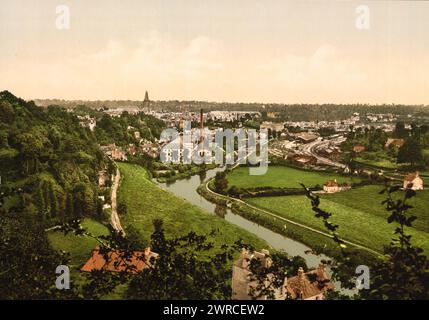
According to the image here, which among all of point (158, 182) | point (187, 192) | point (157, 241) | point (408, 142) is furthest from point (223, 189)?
point (157, 241)

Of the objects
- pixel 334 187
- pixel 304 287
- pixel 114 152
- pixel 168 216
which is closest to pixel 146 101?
pixel 114 152

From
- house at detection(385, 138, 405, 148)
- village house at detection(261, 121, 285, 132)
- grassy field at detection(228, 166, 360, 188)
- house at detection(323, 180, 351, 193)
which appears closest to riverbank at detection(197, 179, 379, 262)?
grassy field at detection(228, 166, 360, 188)

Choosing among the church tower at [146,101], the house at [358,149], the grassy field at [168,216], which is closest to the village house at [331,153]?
the house at [358,149]

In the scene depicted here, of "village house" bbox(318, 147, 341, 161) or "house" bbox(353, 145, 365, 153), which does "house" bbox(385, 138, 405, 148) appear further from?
"village house" bbox(318, 147, 341, 161)

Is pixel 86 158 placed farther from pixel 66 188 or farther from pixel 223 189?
pixel 223 189

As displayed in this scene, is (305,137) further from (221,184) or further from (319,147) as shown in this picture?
(221,184)
